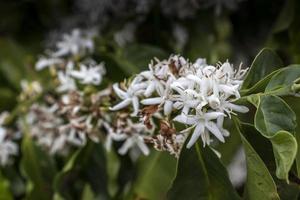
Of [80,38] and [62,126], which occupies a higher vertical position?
[80,38]

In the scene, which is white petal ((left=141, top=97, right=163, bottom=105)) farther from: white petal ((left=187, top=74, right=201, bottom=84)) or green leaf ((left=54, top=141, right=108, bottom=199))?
green leaf ((left=54, top=141, right=108, bottom=199))

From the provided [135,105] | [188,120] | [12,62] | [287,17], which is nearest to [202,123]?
[188,120]

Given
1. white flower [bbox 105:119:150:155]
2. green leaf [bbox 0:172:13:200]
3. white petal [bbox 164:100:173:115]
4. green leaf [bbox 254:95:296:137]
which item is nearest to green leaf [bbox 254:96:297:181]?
green leaf [bbox 254:95:296:137]

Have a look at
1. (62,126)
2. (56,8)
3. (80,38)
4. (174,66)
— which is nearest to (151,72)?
(174,66)

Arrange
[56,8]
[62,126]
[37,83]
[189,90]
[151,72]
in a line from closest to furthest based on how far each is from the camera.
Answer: [189,90], [151,72], [62,126], [37,83], [56,8]

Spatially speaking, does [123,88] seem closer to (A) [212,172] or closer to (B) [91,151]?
(A) [212,172]

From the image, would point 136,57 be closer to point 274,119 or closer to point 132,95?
point 132,95

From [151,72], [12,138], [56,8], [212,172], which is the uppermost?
[56,8]
